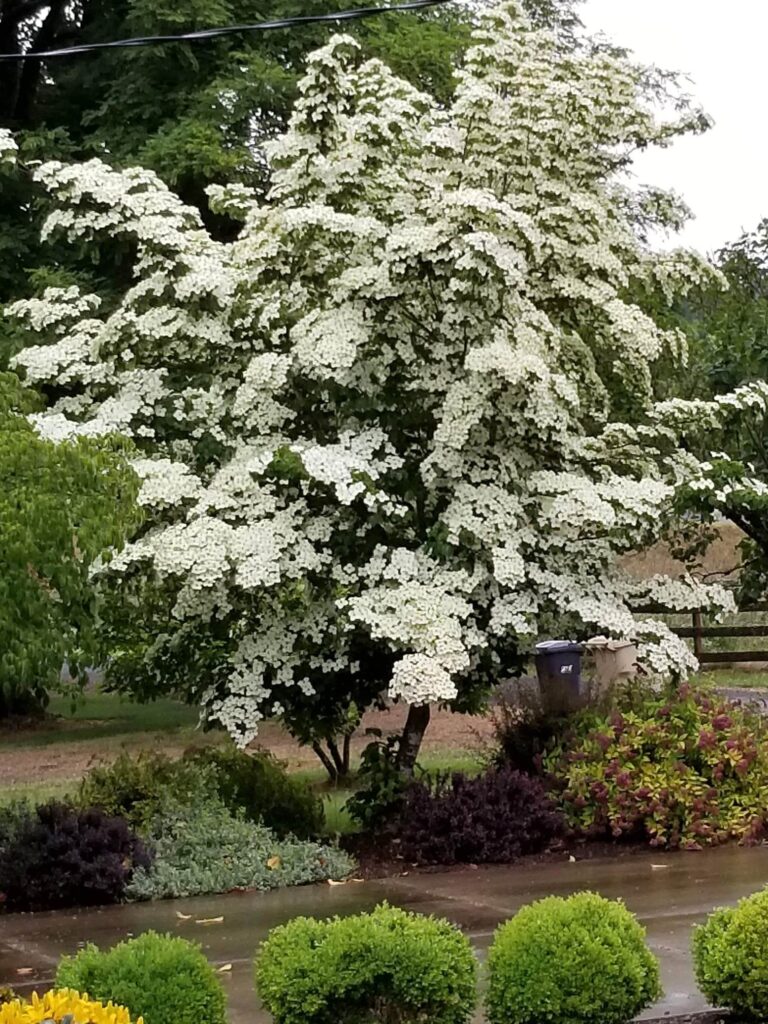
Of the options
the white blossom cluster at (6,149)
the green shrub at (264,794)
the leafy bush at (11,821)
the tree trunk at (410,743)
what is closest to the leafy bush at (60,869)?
the leafy bush at (11,821)

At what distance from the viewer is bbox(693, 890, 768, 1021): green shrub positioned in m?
5.80

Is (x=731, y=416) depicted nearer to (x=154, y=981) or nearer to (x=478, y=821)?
(x=478, y=821)

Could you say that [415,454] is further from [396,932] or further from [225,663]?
[396,932]

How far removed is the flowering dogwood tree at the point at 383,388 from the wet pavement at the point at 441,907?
49.3 inches

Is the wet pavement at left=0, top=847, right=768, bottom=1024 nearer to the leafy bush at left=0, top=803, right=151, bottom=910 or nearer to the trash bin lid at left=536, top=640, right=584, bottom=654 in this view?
the leafy bush at left=0, top=803, right=151, bottom=910

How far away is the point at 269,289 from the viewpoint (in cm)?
1011

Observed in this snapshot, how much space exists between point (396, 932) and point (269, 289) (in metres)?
5.52

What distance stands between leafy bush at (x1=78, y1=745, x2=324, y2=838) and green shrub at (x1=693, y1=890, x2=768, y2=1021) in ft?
14.6

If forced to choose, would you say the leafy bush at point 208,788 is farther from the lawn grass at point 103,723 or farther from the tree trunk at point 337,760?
the lawn grass at point 103,723

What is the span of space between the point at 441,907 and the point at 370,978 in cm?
293

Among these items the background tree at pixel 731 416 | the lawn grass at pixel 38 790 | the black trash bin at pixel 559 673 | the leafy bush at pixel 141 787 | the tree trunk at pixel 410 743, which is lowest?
the lawn grass at pixel 38 790

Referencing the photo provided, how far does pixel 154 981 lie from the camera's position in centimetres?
524

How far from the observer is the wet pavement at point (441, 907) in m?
7.19

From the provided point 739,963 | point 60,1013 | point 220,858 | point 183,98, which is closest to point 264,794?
point 220,858
